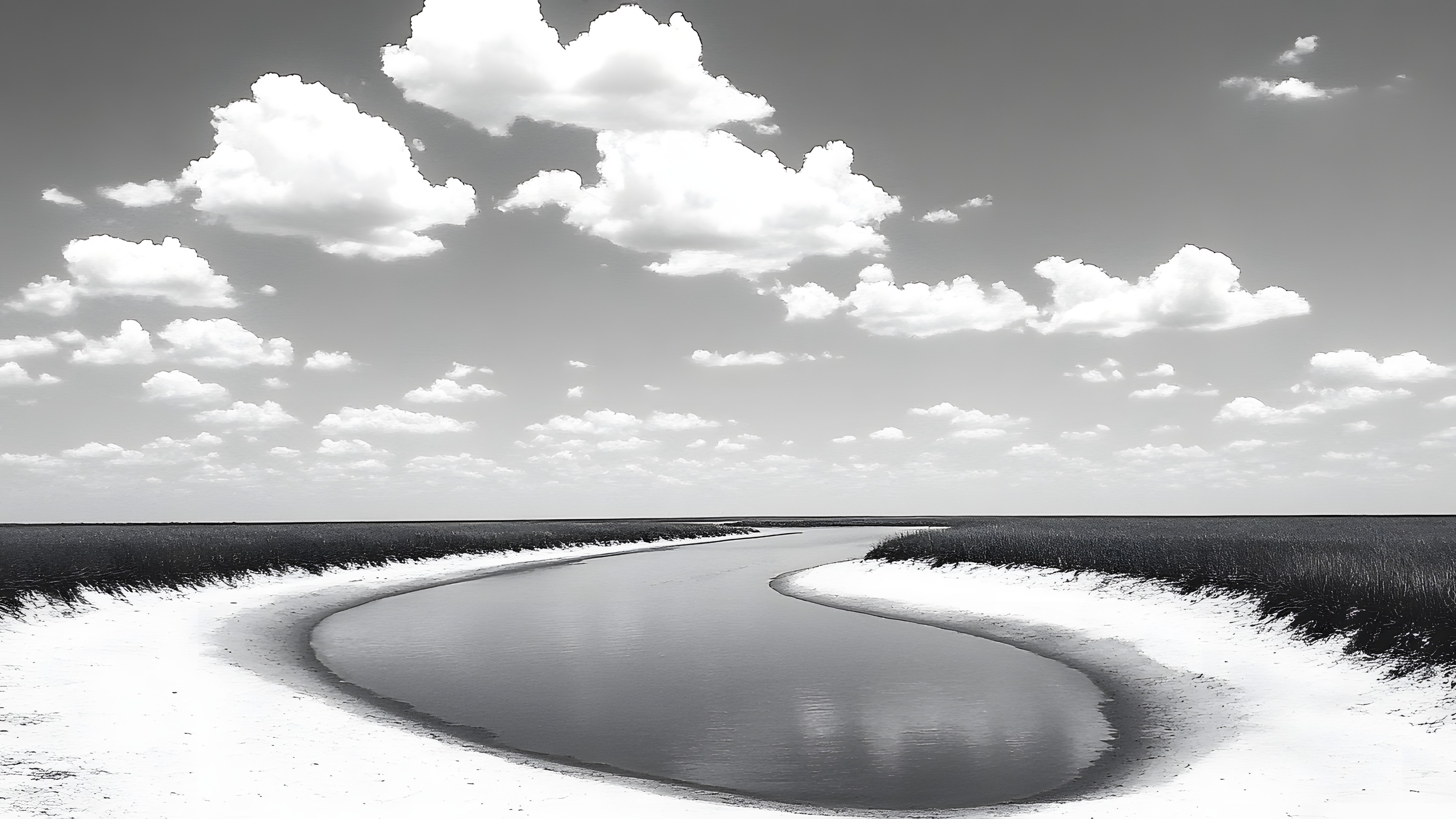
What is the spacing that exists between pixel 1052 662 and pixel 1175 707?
5.76m

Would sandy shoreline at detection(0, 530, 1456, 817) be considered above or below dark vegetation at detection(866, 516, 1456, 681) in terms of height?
below

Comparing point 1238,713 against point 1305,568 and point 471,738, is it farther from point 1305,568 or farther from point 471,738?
point 471,738

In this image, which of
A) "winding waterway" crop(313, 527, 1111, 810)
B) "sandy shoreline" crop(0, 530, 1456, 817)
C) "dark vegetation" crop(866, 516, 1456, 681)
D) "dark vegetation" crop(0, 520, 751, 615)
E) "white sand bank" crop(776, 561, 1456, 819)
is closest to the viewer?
"sandy shoreline" crop(0, 530, 1456, 817)

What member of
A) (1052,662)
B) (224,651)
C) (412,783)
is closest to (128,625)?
(224,651)

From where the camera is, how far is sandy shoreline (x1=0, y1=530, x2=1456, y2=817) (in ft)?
33.3

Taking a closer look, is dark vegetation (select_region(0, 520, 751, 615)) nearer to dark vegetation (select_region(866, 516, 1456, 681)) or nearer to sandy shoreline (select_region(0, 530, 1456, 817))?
sandy shoreline (select_region(0, 530, 1456, 817))

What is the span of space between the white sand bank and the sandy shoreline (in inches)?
1.9

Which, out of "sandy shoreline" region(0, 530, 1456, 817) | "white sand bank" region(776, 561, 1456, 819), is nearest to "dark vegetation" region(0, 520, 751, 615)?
"sandy shoreline" region(0, 530, 1456, 817)

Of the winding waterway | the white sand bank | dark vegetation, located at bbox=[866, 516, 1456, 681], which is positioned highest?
dark vegetation, located at bbox=[866, 516, 1456, 681]

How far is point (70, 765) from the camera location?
1071 cm

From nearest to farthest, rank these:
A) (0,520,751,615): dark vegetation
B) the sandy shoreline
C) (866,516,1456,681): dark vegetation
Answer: the sandy shoreline
(866,516,1456,681): dark vegetation
(0,520,751,615): dark vegetation

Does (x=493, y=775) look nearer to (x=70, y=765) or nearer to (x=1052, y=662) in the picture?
(x=70, y=765)

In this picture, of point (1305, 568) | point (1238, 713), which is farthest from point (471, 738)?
point (1305, 568)

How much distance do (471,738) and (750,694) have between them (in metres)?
5.77
